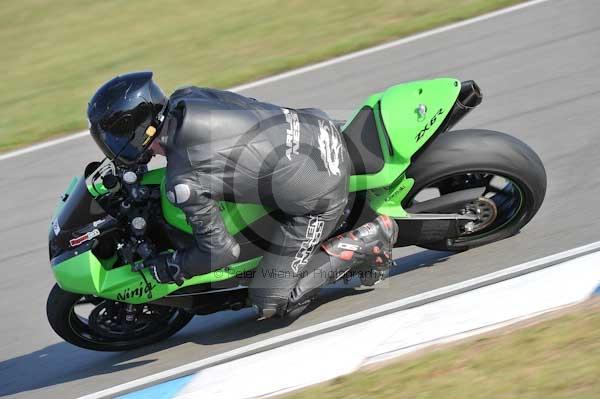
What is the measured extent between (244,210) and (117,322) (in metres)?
1.08

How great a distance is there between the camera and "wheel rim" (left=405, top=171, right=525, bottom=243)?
528cm

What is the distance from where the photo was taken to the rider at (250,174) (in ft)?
14.9

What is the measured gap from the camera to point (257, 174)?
4727mm

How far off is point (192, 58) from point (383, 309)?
653 centimetres

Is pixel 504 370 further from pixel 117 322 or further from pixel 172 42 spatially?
pixel 172 42

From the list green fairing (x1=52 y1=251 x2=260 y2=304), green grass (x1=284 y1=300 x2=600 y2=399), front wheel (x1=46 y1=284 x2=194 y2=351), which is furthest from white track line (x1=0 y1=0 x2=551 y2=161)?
green grass (x1=284 y1=300 x2=600 y2=399)

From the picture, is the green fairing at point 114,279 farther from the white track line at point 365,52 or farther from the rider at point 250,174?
the white track line at point 365,52

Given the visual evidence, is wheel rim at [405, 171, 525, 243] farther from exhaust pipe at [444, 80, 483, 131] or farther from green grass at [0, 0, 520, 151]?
green grass at [0, 0, 520, 151]

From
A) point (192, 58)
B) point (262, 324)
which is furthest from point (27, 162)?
point (262, 324)

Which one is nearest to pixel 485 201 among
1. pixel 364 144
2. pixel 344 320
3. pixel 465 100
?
pixel 465 100

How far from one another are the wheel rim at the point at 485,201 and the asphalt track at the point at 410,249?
0.44 feet

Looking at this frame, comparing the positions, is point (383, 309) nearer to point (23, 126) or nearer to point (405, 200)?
point (405, 200)

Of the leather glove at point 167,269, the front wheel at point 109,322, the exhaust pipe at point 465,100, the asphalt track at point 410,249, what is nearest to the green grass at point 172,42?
the asphalt track at point 410,249

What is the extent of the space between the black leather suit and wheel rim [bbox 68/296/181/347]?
66 centimetres
